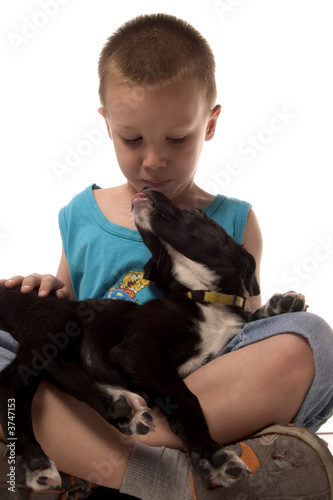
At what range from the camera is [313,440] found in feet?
3.78

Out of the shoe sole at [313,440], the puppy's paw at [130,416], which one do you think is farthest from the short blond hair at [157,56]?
the shoe sole at [313,440]

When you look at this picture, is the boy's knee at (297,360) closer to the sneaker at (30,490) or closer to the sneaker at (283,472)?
the sneaker at (283,472)

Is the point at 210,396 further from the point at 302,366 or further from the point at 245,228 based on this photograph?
the point at 245,228

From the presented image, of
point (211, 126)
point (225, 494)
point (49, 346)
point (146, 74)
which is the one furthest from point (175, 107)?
point (225, 494)

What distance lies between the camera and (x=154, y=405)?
1288mm

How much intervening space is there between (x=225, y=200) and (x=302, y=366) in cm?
93

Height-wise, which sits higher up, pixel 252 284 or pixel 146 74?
pixel 146 74

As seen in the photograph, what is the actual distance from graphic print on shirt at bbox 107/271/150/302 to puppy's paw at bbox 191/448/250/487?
76cm

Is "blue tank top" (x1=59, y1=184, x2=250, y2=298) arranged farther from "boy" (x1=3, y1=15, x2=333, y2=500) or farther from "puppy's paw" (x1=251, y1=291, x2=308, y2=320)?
"puppy's paw" (x1=251, y1=291, x2=308, y2=320)

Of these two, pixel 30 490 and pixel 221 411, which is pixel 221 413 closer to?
pixel 221 411

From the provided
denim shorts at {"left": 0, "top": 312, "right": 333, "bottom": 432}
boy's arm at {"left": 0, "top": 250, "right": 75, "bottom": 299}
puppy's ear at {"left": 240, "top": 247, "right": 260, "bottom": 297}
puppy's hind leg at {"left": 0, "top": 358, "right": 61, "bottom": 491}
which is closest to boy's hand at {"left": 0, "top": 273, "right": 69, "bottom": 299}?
boy's arm at {"left": 0, "top": 250, "right": 75, "bottom": 299}

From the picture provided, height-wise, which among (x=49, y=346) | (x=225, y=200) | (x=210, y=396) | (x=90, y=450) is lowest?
(x=90, y=450)

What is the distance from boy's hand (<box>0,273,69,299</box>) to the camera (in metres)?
1.51

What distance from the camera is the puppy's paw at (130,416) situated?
Answer: 1102mm
